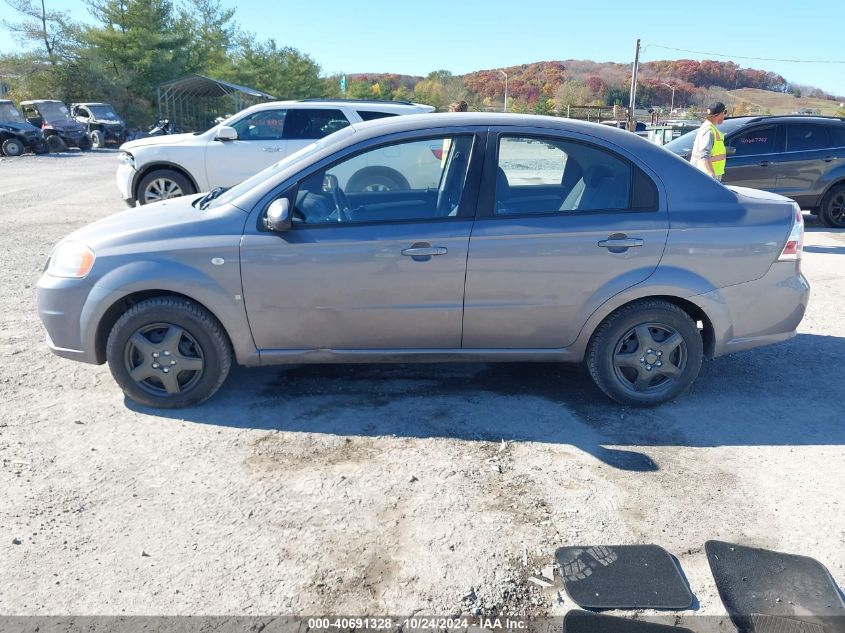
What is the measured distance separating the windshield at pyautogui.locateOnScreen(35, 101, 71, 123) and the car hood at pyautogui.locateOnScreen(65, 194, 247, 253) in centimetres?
2698

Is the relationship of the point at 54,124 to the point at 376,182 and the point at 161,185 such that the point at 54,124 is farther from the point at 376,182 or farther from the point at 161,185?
the point at 376,182

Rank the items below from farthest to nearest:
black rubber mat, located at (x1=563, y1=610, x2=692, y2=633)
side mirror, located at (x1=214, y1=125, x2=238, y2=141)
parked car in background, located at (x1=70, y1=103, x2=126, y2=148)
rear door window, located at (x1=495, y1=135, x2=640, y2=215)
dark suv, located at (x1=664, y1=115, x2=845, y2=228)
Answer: parked car in background, located at (x1=70, y1=103, x2=126, y2=148) → dark suv, located at (x1=664, y1=115, x2=845, y2=228) → side mirror, located at (x1=214, y1=125, x2=238, y2=141) → rear door window, located at (x1=495, y1=135, x2=640, y2=215) → black rubber mat, located at (x1=563, y1=610, x2=692, y2=633)

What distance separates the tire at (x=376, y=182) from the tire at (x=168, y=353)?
121 centimetres

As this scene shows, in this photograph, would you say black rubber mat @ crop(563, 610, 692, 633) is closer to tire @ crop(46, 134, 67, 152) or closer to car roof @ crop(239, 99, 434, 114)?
car roof @ crop(239, 99, 434, 114)

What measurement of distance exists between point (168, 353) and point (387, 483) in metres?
1.66

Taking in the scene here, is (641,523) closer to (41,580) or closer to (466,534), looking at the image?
(466,534)

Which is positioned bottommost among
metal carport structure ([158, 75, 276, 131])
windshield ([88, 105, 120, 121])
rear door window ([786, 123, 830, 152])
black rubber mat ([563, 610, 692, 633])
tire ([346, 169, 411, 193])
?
black rubber mat ([563, 610, 692, 633])

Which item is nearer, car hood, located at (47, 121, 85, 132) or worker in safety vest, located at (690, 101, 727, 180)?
worker in safety vest, located at (690, 101, 727, 180)

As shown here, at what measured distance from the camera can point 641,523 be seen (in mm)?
3254

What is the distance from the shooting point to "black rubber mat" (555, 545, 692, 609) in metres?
2.75

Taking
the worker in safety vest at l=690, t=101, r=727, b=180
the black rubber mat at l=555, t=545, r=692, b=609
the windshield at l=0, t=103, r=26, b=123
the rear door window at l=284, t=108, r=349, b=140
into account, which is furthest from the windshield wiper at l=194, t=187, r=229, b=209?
the windshield at l=0, t=103, r=26, b=123

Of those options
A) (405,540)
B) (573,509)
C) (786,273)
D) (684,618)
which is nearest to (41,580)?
(405,540)

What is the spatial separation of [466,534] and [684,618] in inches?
37.8

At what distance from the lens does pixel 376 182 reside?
171 inches
